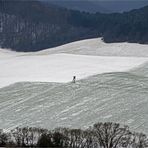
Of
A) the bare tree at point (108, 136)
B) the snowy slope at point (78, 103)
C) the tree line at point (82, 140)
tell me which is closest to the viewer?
the bare tree at point (108, 136)

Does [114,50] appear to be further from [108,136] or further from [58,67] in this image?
[108,136]

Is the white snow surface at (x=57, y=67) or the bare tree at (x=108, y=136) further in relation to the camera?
the white snow surface at (x=57, y=67)

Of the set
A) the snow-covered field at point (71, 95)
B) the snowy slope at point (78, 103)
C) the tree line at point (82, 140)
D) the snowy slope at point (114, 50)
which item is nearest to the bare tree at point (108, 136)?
the tree line at point (82, 140)

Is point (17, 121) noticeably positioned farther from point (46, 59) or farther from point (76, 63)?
point (46, 59)

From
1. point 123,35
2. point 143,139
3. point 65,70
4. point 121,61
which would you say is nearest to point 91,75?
point 65,70

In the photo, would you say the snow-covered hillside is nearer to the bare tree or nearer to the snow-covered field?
the snow-covered field

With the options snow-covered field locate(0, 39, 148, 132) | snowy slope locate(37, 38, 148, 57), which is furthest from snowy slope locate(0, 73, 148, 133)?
snowy slope locate(37, 38, 148, 57)

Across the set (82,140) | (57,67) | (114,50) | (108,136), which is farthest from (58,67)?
(108,136)

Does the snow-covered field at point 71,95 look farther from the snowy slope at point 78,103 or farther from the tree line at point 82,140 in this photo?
the tree line at point 82,140

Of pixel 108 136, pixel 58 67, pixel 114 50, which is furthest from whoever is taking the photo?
pixel 114 50

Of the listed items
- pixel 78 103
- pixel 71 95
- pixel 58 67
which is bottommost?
pixel 78 103
